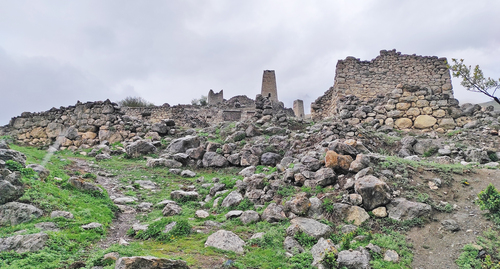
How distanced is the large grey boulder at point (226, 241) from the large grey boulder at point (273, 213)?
870 mm

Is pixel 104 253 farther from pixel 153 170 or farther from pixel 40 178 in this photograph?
pixel 153 170

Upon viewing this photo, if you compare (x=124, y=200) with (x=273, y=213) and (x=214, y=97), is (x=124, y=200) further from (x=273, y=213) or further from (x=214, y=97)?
(x=214, y=97)

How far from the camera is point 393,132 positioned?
10.7 m

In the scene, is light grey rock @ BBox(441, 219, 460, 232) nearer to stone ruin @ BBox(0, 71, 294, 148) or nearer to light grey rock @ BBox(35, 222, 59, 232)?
light grey rock @ BBox(35, 222, 59, 232)

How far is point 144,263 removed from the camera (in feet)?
11.1

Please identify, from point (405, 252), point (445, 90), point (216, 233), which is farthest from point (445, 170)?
point (445, 90)

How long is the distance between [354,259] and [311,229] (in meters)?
1.02

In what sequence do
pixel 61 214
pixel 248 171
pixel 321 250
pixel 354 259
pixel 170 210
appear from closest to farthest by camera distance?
pixel 354 259 < pixel 321 250 < pixel 61 214 < pixel 170 210 < pixel 248 171

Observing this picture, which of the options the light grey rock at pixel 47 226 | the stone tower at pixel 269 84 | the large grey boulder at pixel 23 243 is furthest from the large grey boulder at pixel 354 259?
the stone tower at pixel 269 84

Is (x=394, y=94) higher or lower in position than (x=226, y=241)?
higher

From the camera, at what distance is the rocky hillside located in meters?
4.03

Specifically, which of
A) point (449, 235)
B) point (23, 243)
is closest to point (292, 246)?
point (449, 235)

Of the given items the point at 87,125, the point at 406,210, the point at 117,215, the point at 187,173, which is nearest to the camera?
the point at 406,210

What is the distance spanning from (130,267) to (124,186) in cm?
503
